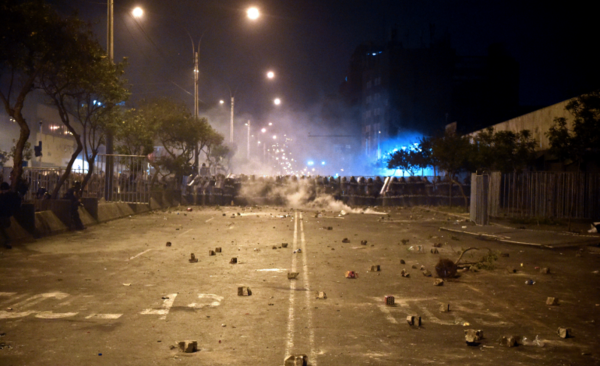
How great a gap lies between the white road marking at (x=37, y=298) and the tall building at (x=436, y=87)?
275ft

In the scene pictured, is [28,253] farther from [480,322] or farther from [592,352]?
[592,352]

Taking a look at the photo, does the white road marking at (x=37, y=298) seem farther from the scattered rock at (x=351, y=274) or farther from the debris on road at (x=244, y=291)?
the scattered rock at (x=351, y=274)

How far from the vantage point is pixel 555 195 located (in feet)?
75.4

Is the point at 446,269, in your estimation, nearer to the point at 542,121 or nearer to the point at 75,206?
the point at 75,206

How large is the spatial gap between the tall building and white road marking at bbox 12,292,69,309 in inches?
3299

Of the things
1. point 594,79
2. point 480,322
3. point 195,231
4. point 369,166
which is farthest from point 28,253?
point 369,166

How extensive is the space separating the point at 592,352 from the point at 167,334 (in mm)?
4571

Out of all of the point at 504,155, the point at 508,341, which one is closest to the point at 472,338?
the point at 508,341

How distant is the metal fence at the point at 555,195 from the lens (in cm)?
2242

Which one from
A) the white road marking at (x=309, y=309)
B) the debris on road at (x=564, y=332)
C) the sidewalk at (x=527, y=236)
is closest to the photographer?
the white road marking at (x=309, y=309)

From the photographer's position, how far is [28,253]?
1312 cm

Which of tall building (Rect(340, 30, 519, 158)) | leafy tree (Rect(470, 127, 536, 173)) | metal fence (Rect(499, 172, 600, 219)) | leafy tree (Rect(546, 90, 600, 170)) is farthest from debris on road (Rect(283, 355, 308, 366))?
tall building (Rect(340, 30, 519, 158))

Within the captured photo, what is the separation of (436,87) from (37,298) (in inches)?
3856

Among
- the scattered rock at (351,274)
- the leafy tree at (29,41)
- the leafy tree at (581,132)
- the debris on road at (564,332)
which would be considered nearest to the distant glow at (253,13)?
the leafy tree at (29,41)
